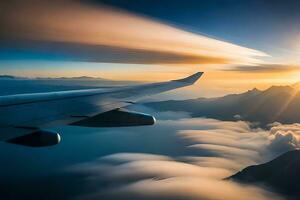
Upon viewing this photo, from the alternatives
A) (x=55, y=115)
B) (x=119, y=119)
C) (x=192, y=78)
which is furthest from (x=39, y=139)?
(x=192, y=78)

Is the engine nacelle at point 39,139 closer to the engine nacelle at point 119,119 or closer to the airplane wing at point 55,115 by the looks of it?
the airplane wing at point 55,115

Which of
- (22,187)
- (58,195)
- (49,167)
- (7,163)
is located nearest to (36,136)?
(58,195)

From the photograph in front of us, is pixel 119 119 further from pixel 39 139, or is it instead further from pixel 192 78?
pixel 192 78

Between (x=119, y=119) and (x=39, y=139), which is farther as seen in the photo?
(x=119, y=119)

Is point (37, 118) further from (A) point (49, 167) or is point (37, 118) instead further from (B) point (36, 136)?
(A) point (49, 167)

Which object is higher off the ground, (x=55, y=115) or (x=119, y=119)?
(x=55, y=115)

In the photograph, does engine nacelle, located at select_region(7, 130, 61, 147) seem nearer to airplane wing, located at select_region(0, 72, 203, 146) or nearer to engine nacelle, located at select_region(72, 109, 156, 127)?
airplane wing, located at select_region(0, 72, 203, 146)

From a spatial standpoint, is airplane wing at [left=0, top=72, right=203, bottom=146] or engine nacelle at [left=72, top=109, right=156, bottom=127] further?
engine nacelle at [left=72, top=109, right=156, bottom=127]

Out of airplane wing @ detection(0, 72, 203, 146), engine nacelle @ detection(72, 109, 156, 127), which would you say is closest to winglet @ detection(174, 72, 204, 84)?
airplane wing @ detection(0, 72, 203, 146)
